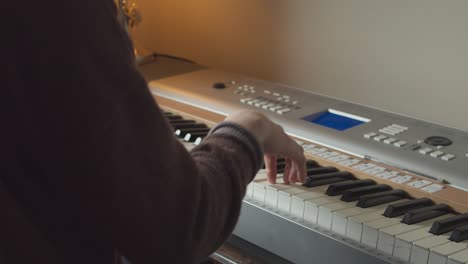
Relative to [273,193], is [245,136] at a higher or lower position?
higher

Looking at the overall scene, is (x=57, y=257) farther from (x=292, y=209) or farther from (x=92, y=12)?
(x=292, y=209)

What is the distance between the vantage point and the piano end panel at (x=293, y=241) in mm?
979

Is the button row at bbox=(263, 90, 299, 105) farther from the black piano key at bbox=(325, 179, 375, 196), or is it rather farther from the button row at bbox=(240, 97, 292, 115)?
the black piano key at bbox=(325, 179, 375, 196)

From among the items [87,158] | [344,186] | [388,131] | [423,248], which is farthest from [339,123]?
[87,158]

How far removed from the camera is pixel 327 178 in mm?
1162

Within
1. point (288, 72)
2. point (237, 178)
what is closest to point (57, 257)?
point (237, 178)

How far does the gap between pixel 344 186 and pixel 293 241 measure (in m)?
0.14

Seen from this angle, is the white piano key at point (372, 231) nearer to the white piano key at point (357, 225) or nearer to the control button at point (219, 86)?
the white piano key at point (357, 225)

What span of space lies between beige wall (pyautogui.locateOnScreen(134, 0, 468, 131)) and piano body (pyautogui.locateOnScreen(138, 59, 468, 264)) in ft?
0.27

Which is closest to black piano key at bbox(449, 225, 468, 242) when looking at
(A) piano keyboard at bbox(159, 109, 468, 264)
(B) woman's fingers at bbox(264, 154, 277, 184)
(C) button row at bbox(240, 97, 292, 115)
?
(A) piano keyboard at bbox(159, 109, 468, 264)

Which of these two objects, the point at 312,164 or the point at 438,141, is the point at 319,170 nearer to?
the point at 312,164

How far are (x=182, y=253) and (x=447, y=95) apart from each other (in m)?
0.93

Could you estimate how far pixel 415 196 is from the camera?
1.11 metres

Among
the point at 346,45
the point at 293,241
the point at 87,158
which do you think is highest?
the point at 87,158
